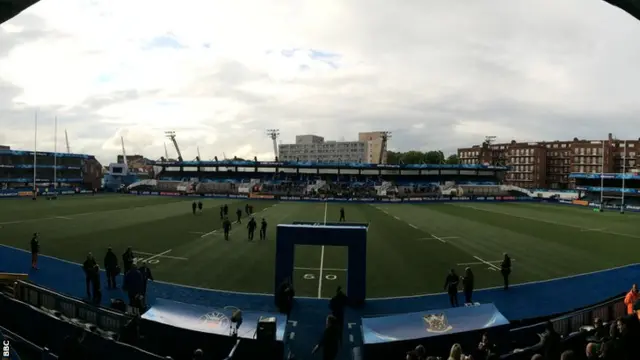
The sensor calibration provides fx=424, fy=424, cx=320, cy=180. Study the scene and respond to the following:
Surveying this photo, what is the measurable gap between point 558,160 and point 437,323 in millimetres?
140160

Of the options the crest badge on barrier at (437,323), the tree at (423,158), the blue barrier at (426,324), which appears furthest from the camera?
the tree at (423,158)

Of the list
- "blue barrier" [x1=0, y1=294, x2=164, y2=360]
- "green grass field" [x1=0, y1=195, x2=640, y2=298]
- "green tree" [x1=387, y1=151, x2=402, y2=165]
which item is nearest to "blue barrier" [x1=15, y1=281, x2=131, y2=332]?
"blue barrier" [x1=0, y1=294, x2=164, y2=360]

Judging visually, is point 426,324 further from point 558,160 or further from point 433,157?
point 433,157

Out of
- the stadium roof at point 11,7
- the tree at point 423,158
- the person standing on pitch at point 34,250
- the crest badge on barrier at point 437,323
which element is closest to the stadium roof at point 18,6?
the stadium roof at point 11,7

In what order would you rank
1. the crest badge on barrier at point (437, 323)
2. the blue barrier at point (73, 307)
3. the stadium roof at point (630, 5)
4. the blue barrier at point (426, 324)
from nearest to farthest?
the stadium roof at point (630, 5), the blue barrier at point (426, 324), the crest badge on barrier at point (437, 323), the blue barrier at point (73, 307)

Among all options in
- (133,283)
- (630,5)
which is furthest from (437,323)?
(133,283)

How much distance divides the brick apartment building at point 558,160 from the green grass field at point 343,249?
3472 inches

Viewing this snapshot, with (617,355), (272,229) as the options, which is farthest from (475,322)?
(272,229)

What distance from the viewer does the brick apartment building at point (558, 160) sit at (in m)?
116

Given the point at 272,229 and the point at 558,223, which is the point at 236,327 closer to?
the point at 272,229

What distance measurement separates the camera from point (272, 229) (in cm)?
3556

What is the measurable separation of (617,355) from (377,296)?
10.2 metres

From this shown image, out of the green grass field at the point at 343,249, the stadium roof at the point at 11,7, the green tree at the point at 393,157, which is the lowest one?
the green grass field at the point at 343,249

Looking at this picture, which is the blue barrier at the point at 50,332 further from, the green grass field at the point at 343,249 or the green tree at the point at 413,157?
the green tree at the point at 413,157
